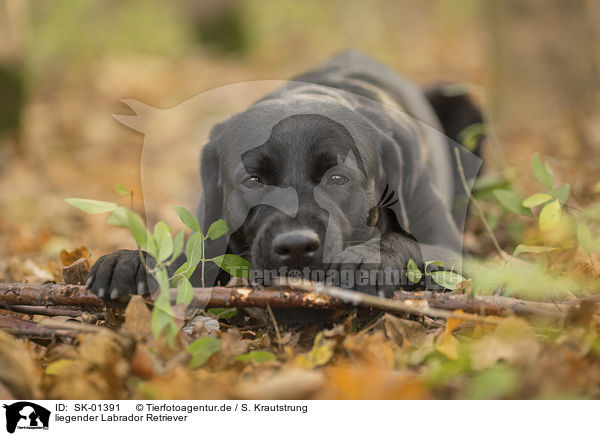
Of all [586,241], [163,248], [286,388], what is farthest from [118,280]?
[586,241]

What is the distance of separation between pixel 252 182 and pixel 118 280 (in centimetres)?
75

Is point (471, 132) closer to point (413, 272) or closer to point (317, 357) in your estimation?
point (413, 272)

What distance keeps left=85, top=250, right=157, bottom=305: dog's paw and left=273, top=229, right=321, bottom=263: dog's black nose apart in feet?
1.60

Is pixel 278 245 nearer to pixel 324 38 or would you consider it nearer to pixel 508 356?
pixel 508 356

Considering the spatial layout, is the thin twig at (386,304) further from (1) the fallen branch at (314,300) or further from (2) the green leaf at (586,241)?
(2) the green leaf at (586,241)

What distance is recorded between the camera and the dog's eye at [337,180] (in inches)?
102

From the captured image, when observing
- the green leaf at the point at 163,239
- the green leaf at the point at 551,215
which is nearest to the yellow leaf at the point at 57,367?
the green leaf at the point at 163,239

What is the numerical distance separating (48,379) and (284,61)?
1037 cm

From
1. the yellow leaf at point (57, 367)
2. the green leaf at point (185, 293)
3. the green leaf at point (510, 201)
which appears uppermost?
the green leaf at point (510, 201)

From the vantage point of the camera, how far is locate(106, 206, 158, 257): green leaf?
191cm

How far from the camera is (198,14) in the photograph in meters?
12.6

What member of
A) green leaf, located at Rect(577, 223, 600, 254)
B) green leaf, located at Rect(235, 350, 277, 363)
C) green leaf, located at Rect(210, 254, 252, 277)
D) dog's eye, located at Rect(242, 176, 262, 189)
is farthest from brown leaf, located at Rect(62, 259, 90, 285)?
green leaf, located at Rect(577, 223, 600, 254)
